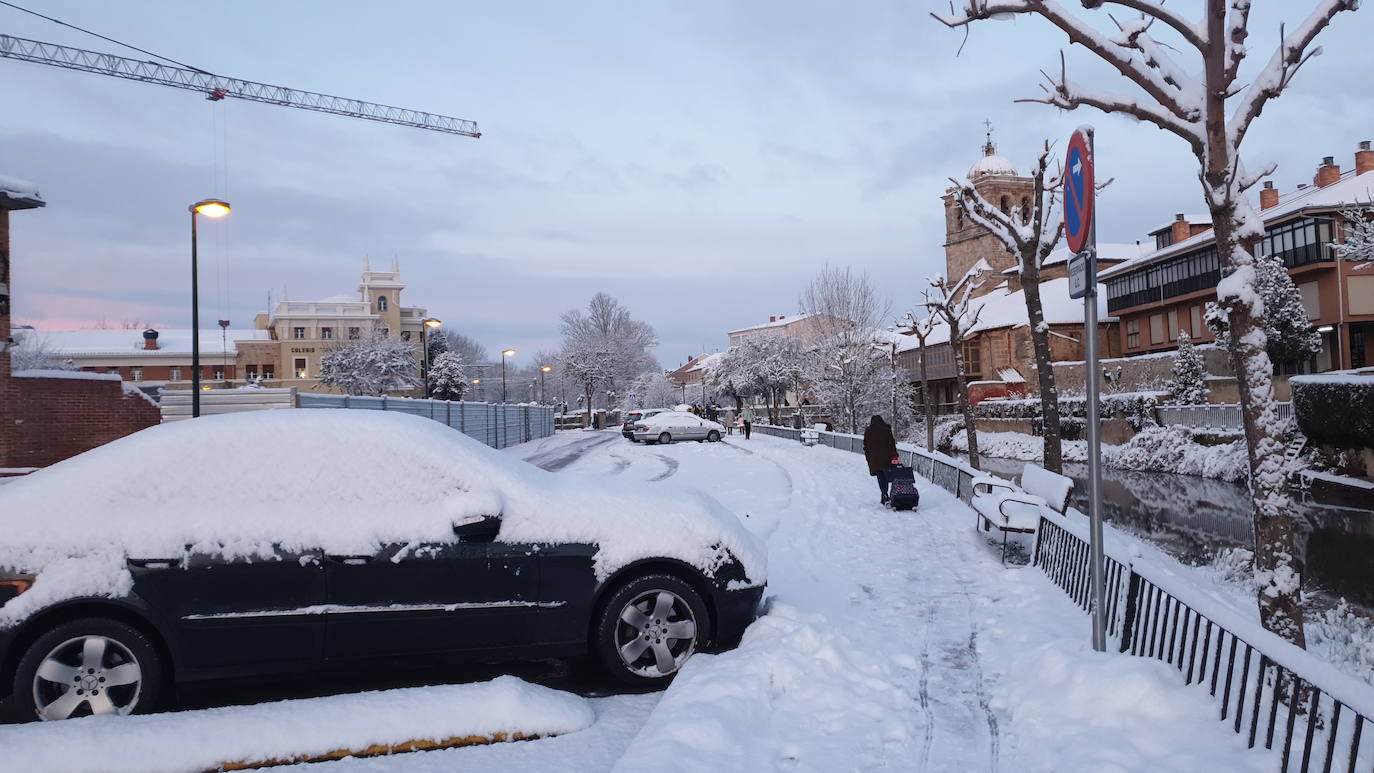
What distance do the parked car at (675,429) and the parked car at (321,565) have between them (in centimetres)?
3377

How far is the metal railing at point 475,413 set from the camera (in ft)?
69.0

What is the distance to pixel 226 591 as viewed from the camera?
4.63 meters

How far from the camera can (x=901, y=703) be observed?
4.83 metres

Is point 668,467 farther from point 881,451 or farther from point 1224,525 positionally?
point 1224,525

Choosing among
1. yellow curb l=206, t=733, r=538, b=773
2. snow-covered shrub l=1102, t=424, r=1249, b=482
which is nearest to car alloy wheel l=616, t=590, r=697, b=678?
yellow curb l=206, t=733, r=538, b=773

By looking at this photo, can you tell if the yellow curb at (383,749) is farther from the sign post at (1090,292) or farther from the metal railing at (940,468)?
the metal railing at (940,468)

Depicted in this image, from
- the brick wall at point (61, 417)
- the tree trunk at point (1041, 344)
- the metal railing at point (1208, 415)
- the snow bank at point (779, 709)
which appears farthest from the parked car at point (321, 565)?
the metal railing at point (1208, 415)

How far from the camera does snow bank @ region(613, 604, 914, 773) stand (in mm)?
4000

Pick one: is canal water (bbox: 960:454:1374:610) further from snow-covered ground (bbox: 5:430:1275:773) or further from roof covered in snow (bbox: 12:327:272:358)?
roof covered in snow (bbox: 12:327:272:358)

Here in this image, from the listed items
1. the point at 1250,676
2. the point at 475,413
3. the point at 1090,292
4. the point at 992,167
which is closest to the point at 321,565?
the point at 1090,292

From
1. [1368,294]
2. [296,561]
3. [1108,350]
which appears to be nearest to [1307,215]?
[1368,294]

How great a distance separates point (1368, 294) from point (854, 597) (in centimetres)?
4329

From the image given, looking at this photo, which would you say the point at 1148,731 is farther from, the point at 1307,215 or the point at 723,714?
the point at 1307,215

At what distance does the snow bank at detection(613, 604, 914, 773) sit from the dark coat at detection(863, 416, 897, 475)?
28.5 ft
